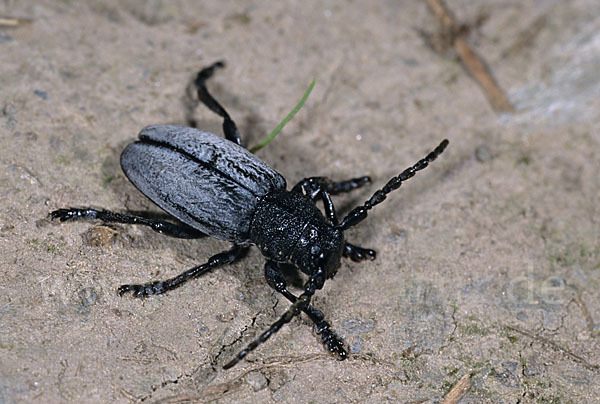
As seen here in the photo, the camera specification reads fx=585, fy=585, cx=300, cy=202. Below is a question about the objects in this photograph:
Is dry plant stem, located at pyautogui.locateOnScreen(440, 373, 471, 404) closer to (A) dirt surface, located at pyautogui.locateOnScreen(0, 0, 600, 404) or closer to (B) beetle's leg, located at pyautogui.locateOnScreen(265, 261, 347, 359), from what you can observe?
(A) dirt surface, located at pyautogui.locateOnScreen(0, 0, 600, 404)

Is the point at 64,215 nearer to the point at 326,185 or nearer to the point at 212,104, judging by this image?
the point at 212,104

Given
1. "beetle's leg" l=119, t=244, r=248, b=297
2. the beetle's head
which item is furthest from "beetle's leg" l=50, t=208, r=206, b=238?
the beetle's head

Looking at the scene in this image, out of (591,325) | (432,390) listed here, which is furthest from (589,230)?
(432,390)

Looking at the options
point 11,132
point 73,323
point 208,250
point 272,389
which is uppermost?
point 11,132

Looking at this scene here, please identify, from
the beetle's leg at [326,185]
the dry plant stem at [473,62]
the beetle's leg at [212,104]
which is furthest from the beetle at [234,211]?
the dry plant stem at [473,62]

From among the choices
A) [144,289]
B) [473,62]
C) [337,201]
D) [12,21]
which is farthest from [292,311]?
[12,21]

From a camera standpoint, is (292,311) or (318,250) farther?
(318,250)

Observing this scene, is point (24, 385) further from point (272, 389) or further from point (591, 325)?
point (591, 325)
